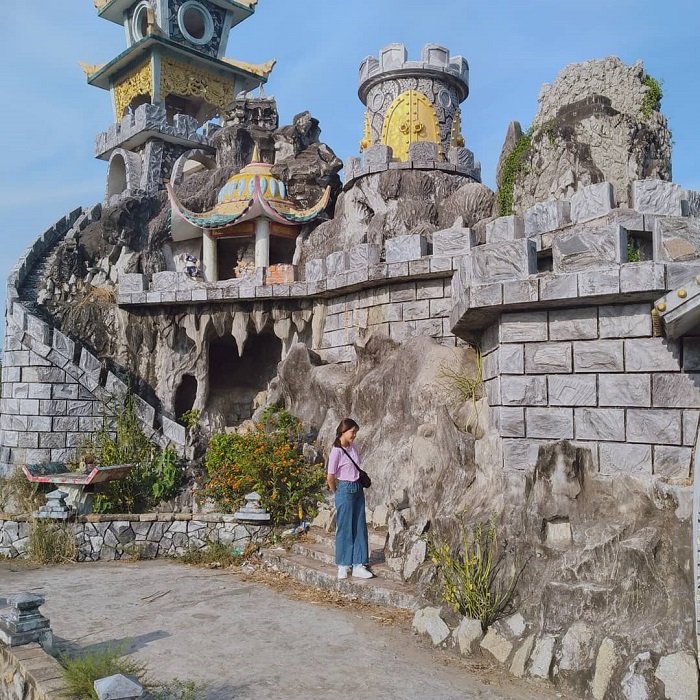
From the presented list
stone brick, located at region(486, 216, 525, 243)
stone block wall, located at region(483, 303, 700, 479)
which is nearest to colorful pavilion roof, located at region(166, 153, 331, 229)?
stone brick, located at region(486, 216, 525, 243)

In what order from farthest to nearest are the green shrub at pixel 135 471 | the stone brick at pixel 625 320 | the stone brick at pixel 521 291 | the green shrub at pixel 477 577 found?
the green shrub at pixel 135 471, the stone brick at pixel 521 291, the stone brick at pixel 625 320, the green shrub at pixel 477 577

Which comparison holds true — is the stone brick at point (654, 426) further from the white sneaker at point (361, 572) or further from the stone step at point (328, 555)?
the white sneaker at point (361, 572)

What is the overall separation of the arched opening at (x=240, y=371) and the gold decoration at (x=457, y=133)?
21.2 feet

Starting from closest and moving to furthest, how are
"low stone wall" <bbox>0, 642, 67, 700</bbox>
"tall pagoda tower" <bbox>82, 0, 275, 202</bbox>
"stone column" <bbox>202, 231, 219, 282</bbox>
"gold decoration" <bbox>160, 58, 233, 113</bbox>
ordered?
"low stone wall" <bbox>0, 642, 67, 700</bbox> < "stone column" <bbox>202, 231, 219, 282</bbox> < "tall pagoda tower" <bbox>82, 0, 275, 202</bbox> < "gold decoration" <bbox>160, 58, 233, 113</bbox>

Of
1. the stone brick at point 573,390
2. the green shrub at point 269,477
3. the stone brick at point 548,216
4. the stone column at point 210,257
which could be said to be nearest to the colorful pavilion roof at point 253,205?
the stone column at point 210,257

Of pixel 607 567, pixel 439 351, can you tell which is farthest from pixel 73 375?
pixel 607 567

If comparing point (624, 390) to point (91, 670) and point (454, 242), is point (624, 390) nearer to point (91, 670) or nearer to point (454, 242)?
point (91, 670)

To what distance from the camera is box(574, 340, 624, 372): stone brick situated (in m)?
6.12

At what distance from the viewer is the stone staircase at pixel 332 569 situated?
713 centimetres

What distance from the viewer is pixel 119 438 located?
43.8 ft

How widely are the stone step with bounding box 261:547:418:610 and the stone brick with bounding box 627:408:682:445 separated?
101 inches

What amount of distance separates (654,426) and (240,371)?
13166 millimetres

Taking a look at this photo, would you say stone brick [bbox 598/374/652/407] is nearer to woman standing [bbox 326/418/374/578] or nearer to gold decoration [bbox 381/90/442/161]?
woman standing [bbox 326/418/374/578]

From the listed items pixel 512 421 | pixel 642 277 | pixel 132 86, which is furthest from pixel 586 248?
pixel 132 86
